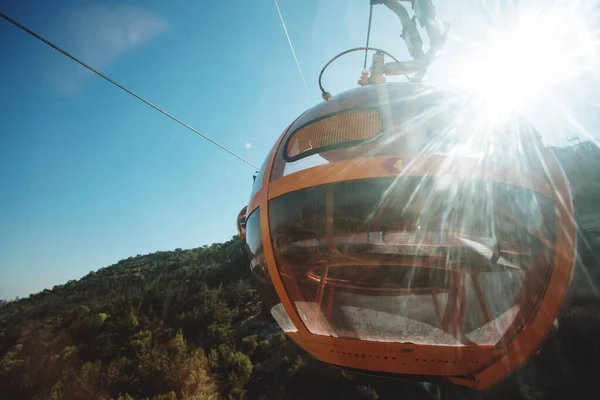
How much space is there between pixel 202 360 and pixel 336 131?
95.7 ft

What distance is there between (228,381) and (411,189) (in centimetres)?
2604

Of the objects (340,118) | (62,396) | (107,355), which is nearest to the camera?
(340,118)

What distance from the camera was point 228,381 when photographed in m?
21.2

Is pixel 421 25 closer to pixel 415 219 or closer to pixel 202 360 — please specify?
pixel 415 219

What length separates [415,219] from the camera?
4.44 ft

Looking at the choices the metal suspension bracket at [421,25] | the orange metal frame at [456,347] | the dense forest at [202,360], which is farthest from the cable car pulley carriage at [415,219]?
the dense forest at [202,360]

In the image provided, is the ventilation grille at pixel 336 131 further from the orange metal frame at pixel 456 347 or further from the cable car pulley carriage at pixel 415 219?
the orange metal frame at pixel 456 347

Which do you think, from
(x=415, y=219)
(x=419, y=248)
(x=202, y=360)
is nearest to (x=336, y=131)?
(x=415, y=219)

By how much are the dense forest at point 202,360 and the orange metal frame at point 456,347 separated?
38.4ft

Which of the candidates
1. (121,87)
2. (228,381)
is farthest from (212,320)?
(121,87)

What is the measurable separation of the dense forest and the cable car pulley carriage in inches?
460

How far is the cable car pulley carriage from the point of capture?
1120mm

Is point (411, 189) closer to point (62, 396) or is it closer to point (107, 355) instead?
point (62, 396)

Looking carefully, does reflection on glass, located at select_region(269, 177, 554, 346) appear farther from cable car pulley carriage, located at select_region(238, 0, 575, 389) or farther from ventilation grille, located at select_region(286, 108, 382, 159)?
ventilation grille, located at select_region(286, 108, 382, 159)
